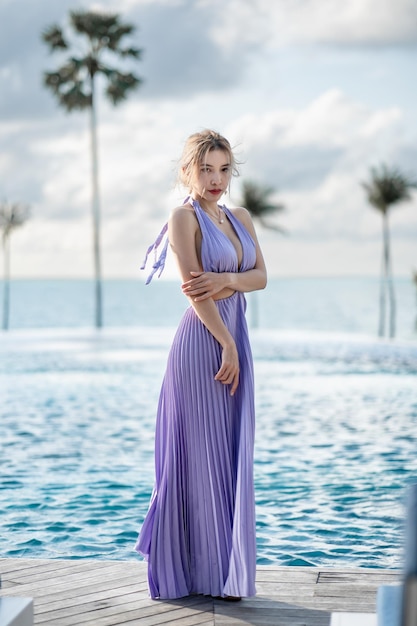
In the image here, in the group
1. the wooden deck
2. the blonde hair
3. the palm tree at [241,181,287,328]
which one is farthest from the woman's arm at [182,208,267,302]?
the palm tree at [241,181,287,328]

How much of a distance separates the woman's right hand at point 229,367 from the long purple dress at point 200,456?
0.04m

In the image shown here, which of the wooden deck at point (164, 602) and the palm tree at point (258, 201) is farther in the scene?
the palm tree at point (258, 201)

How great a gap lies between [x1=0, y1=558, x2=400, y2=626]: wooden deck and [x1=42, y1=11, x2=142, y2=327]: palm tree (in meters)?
19.6

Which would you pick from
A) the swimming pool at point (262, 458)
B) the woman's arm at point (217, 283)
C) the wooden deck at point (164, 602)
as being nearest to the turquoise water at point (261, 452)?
the swimming pool at point (262, 458)

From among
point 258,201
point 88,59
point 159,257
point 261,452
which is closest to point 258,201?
point 258,201

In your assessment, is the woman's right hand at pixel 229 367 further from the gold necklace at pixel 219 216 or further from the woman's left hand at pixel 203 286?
the gold necklace at pixel 219 216

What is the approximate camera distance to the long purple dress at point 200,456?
3008 millimetres

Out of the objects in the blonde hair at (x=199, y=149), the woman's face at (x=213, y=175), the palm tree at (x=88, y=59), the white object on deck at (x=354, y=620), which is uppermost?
the palm tree at (x=88, y=59)

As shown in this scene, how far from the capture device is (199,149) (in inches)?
117

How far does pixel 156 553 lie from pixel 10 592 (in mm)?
478

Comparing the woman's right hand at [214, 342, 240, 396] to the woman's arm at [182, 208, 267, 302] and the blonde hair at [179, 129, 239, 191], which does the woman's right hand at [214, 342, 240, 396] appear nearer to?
the woman's arm at [182, 208, 267, 302]

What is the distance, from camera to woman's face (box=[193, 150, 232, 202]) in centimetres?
297

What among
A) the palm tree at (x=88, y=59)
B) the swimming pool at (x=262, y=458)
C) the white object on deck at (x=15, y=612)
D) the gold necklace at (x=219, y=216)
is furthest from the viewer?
the palm tree at (x=88, y=59)

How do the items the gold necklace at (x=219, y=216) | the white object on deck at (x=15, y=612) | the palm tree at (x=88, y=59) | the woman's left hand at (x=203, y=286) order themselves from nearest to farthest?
the white object on deck at (x=15, y=612)
the woman's left hand at (x=203, y=286)
the gold necklace at (x=219, y=216)
the palm tree at (x=88, y=59)
